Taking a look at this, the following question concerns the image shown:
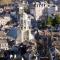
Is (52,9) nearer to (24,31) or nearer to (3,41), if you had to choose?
(24,31)

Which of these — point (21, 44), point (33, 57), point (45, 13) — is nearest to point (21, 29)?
point (21, 44)

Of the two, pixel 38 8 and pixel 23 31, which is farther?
pixel 38 8

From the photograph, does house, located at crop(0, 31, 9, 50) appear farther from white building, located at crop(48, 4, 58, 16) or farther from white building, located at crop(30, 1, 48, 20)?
white building, located at crop(48, 4, 58, 16)

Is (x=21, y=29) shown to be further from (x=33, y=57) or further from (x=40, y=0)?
(x=40, y=0)

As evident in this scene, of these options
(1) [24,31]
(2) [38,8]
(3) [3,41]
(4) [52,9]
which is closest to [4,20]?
(2) [38,8]

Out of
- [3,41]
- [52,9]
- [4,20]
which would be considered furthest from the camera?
[52,9]

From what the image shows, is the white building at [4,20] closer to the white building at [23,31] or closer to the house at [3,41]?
the house at [3,41]

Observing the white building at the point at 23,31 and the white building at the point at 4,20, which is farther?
the white building at the point at 4,20

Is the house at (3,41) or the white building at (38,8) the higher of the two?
the house at (3,41)

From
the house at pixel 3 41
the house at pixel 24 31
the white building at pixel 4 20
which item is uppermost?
the house at pixel 24 31

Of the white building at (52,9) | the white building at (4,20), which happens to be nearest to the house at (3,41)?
the white building at (4,20)
